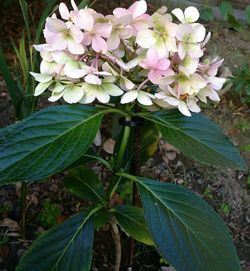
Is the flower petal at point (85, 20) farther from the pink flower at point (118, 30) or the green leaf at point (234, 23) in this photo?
the green leaf at point (234, 23)

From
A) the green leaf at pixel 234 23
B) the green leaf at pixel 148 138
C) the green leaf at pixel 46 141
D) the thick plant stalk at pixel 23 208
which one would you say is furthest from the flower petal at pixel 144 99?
the green leaf at pixel 234 23

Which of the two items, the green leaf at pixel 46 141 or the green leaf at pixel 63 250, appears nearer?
the green leaf at pixel 46 141

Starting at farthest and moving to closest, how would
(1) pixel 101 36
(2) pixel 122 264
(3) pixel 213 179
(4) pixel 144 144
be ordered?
(3) pixel 213 179 < (2) pixel 122 264 < (4) pixel 144 144 < (1) pixel 101 36

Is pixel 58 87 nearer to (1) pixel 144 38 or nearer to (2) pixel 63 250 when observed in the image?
(1) pixel 144 38

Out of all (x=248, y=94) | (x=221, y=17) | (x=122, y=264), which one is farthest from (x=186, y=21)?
(x=221, y=17)

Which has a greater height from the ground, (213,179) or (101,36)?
(101,36)

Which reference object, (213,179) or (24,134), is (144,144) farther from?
(213,179)

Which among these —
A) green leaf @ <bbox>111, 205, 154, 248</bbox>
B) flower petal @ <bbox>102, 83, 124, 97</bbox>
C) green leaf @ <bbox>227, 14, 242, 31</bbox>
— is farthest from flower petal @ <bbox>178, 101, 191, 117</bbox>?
green leaf @ <bbox>227, 14, 242, 31</bbox>
